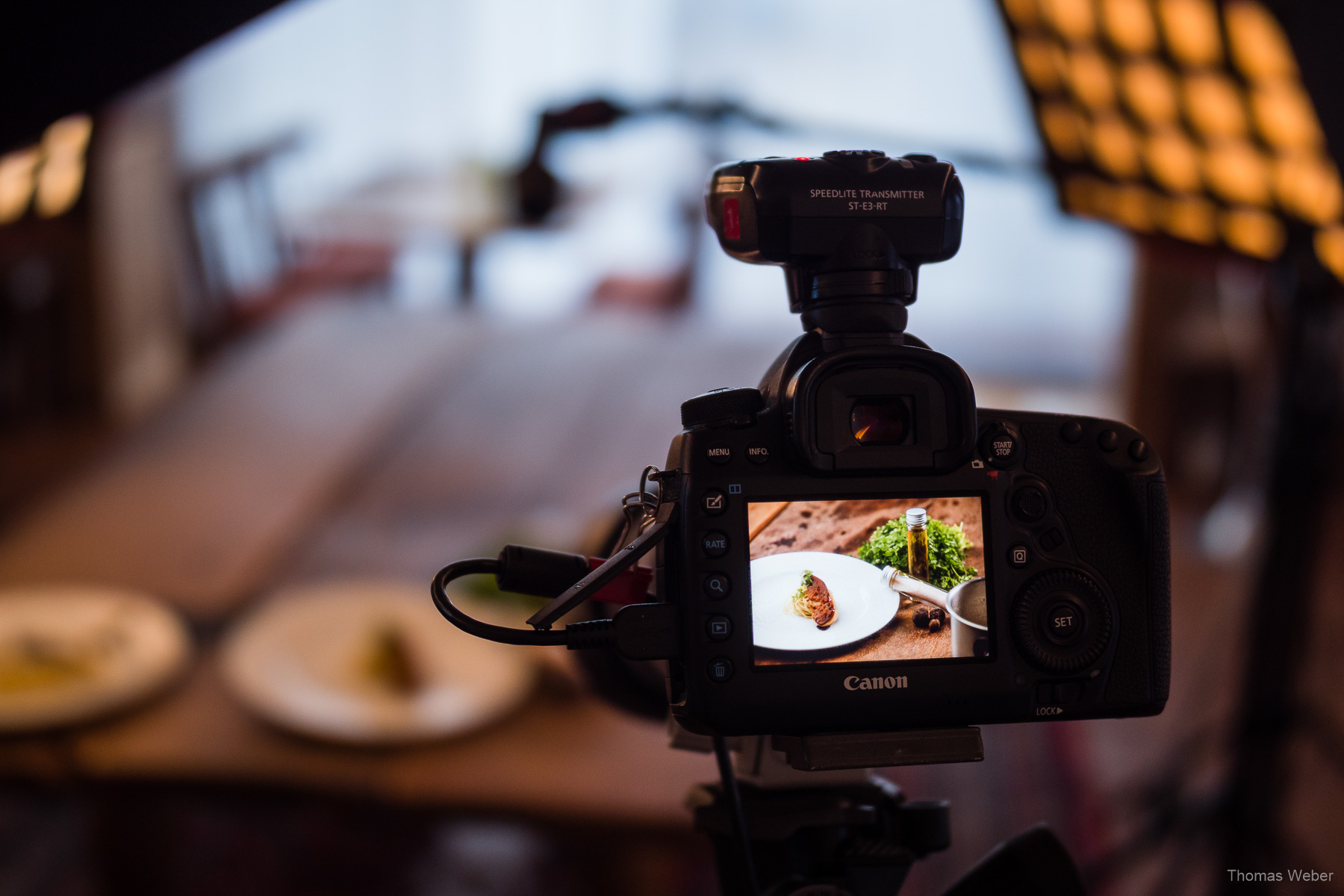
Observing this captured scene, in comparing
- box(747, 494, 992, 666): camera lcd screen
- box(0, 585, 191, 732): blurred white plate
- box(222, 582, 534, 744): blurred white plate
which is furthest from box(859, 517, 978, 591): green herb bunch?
box(0, 585, 191, 732): blurred white plate

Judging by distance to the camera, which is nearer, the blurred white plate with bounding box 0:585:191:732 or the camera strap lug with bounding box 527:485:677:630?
the camera strap lug with bounding box 527:485:677:630

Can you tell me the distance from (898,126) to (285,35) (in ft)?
7.95

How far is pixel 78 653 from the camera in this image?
1197 millimetres

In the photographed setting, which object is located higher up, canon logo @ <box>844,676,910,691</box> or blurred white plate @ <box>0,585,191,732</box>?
canon logo @ <box>844,676,910,691</box>

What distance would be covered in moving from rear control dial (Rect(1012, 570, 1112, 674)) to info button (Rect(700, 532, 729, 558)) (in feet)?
0.42

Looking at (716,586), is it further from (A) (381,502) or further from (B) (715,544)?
(A) (381,502)

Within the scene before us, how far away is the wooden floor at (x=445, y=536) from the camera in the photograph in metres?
1.03

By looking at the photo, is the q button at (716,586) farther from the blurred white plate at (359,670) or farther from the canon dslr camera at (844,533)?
the blurred white plate at (359,670)

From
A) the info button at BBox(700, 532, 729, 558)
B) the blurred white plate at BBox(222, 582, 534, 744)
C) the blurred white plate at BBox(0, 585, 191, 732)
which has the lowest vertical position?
the blurred white plate at BBox(222, 582, 534, 744)

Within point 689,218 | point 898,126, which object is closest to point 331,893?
point 689,218

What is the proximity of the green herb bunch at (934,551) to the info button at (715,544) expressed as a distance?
0.18 feet

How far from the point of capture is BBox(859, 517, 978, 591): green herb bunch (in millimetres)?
398

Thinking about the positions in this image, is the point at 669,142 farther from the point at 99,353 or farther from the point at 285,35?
the point at 99,353

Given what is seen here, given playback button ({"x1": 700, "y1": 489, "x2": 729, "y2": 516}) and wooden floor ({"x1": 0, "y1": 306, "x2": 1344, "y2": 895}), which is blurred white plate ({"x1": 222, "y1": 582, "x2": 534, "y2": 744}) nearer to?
wooden floor ({"x1": 0, "y1": 306, "x2": 1344, "y2": 895})
